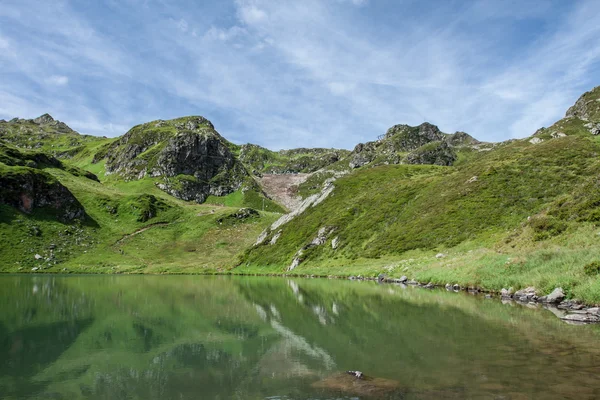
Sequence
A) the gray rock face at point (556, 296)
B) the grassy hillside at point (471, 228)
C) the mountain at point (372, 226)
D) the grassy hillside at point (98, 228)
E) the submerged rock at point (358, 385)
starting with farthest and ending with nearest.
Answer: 1. the grassy hillside at point (98, 228)
2. the mountain at point (372, 226)
3. the grassy hillside at point (471, 228)
4. the gray rock face at point (556, 296)
5. the submerged rock at point (358, 385)

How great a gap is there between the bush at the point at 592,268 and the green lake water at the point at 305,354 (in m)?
4.16

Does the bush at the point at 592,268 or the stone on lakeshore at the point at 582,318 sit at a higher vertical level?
the bush at the point at 592,268

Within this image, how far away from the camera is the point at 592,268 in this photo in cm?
2341

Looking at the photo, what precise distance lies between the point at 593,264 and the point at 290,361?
22281 mm

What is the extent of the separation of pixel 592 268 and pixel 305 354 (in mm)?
21073

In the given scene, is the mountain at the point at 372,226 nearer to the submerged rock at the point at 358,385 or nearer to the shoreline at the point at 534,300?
the shoreline at the point at 534,300

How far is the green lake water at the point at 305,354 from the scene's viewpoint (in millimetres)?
10602

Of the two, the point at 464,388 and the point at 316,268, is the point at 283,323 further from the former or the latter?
the point at 316,268

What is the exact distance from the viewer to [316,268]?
229 ft

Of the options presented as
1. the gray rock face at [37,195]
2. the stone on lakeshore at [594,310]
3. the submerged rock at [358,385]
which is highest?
the gray rock face at [37,195]

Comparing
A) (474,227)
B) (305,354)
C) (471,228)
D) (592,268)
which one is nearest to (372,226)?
(471,228)

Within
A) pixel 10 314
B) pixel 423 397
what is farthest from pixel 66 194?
pixel 423 397

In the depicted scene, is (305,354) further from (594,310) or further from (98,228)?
(98,228)

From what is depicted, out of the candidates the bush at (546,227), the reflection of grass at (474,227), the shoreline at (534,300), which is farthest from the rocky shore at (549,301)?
the bush at (546,227)
